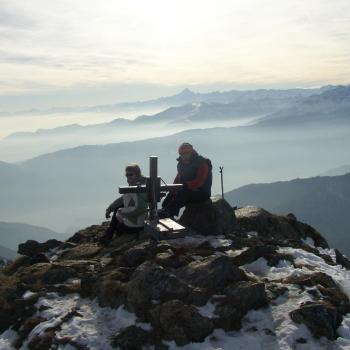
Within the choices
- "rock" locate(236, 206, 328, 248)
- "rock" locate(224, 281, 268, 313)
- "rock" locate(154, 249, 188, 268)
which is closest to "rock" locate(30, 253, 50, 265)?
"rock" locate(154, 249, 188, 268)

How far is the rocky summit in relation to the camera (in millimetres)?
10727

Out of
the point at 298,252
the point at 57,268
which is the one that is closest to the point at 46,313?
the point at 57,268

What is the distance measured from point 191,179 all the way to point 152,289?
25.3 feet

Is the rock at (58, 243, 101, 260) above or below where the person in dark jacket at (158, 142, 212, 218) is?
below

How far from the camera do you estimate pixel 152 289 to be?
11.9m

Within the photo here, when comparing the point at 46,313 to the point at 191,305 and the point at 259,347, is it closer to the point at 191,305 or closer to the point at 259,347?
the point at 191,305

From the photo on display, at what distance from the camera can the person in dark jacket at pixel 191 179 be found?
18469mm

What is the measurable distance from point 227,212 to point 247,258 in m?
4.23

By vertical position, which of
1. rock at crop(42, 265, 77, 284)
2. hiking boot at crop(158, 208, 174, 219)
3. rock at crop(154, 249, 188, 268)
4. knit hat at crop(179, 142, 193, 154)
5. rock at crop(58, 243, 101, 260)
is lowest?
rock at crop(58, 243, 101, 260)

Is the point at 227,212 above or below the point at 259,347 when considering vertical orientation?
above

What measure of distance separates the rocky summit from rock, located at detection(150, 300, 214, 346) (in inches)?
0.9

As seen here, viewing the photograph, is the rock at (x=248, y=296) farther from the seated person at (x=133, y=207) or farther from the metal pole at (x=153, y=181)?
the seated person at (x=133, y=207)

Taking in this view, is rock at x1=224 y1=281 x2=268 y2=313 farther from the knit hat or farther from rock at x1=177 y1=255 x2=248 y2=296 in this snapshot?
the knit hat

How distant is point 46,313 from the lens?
40.4 feet
